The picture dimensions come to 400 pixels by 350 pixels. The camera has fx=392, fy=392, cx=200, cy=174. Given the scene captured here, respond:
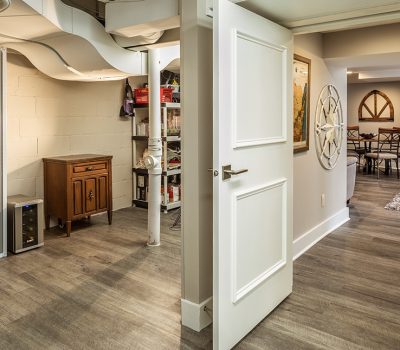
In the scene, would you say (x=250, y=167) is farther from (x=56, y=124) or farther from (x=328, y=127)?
(x=56, y=124)

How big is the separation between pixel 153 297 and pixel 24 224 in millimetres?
1669

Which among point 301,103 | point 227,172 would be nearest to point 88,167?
point 301,103

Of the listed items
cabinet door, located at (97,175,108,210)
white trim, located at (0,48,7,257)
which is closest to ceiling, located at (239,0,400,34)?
white trim, located at (0,48,7,257)

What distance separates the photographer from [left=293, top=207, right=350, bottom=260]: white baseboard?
11.8 feet

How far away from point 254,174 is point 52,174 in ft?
9.21

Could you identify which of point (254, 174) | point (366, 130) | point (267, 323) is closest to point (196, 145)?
point (254, 174)

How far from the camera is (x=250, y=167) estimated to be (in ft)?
7.11

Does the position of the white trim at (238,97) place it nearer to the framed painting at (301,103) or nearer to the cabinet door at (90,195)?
the framed painting at (301,103)

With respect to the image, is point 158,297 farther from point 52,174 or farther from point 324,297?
point 52,174

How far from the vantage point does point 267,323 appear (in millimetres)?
2385

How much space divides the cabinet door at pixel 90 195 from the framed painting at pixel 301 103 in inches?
88.9

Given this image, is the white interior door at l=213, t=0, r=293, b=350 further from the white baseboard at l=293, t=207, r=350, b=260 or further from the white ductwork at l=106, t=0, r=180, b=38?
the white baseboard at l=293, t=207, r=350, b=260

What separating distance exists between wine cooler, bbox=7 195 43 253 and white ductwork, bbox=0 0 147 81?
131cm

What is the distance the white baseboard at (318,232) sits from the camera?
142 inches
